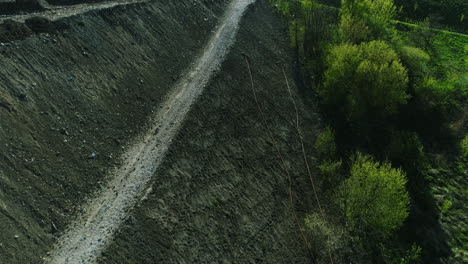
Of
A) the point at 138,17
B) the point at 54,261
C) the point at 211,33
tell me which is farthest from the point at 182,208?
the point at 211,33

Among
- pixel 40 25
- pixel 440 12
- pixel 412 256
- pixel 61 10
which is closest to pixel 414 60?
pixel 440 12

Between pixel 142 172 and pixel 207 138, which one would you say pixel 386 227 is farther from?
pixel 142 172

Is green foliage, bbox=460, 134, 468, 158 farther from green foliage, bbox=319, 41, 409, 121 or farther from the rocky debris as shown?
the rocky debris

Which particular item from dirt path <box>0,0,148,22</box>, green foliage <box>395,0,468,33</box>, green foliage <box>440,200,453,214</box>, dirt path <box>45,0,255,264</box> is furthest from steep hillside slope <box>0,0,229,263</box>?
green foliage <box>395,0,468,33</box>

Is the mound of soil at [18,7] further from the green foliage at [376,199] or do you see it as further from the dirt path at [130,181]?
the green foliage at [376,199]

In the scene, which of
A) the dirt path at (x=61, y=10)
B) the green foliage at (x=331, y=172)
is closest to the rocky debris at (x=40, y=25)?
the dirt path at (x=61, y=10)

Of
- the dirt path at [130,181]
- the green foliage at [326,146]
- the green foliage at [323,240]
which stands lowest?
the green foliage at [323,240]
